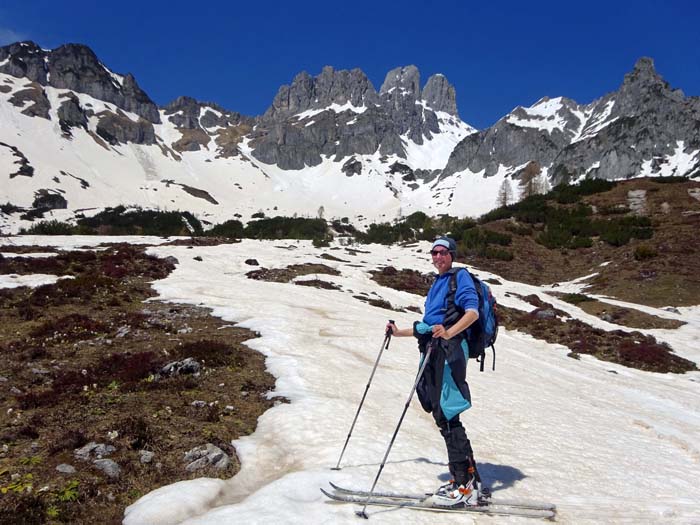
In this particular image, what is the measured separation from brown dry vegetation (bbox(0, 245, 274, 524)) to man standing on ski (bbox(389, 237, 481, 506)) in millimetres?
3323

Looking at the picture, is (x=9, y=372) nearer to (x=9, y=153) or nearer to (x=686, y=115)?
(x=9, y=153)

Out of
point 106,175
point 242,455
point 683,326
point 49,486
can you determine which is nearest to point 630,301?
point 683,326

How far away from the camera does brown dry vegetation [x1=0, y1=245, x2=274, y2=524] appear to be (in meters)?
5.90

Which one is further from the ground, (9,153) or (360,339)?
(9,153)

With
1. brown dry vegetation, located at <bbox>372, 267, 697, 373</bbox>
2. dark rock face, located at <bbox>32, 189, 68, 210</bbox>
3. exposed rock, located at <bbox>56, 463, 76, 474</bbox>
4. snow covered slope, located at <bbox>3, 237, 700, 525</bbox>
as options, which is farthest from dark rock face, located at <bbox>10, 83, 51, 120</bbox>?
exposed rock, located at <bbox>56, 463, 76, 474</bbox>

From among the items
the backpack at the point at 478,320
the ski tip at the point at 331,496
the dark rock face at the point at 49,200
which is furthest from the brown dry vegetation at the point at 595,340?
the dark rock face at the point at 49,200

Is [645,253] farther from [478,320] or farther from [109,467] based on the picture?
[109,467]

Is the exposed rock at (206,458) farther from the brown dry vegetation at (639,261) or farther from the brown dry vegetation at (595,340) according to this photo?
the brown dry vegetation at (639,261)

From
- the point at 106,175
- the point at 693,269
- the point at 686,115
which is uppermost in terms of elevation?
the point at 686,115

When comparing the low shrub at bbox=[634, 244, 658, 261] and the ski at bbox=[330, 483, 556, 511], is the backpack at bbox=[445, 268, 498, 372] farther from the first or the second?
the low shrub at bbox=[634, 244, 658, 261]

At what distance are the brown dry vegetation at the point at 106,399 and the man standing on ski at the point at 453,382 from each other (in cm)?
332

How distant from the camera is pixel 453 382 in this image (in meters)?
5.88

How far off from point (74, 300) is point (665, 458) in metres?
21.3

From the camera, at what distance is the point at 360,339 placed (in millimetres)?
17500
